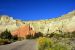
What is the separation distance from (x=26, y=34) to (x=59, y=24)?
23.2 m

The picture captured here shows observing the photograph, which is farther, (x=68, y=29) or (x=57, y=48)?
(x=68, y=29)

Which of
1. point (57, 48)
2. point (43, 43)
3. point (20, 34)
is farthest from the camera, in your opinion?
point (20, 34)

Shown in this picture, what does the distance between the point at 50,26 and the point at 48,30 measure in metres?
3.24

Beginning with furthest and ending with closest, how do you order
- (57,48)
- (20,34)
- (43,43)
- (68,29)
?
(20,34) < (68,29) < (43,43) < (57,48)

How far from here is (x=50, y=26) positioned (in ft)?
615

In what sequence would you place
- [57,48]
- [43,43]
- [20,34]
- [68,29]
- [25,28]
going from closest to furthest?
[57,48] → [43,43] → [68,29] → [20,34] → [25,28]

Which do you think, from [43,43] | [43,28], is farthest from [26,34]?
[43,43]

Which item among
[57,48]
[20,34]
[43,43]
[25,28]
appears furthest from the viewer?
[25,28]

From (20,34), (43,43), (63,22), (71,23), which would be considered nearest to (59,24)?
(63,22)

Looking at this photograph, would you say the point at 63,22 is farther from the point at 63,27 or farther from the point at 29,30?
the point at 29,30

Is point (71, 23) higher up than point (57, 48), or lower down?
higher up

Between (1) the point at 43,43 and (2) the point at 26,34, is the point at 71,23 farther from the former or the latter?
(1) the point at 43,43

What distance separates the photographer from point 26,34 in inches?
7219

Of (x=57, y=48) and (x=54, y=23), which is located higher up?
(x=54, y=23)
